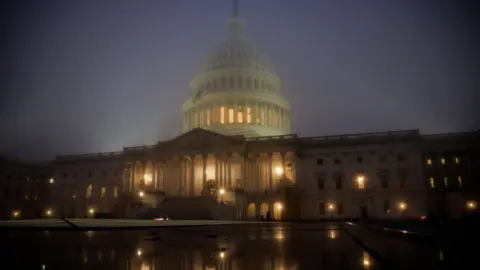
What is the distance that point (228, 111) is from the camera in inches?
3568

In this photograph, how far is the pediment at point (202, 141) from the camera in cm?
6912

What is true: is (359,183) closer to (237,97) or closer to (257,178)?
(257,178)

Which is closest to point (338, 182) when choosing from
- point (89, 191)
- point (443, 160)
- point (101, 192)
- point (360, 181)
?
point (360, 181)

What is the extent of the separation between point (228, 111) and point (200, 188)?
25639 mm

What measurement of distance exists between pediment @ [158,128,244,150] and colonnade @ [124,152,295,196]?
6.62ft

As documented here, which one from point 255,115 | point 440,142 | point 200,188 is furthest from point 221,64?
point 440,142

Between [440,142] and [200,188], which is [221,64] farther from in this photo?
[440,142]

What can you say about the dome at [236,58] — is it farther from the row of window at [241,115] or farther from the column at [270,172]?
the column at [270,172]

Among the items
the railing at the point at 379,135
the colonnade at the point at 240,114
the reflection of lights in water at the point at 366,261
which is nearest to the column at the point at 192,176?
the colonnade at the point at 240,114

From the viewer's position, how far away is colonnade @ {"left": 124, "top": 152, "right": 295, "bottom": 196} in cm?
6894

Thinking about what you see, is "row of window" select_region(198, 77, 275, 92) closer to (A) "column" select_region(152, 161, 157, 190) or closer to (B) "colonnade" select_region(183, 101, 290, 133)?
(B) "colonnade" select_region(183, 101, 290, 133)

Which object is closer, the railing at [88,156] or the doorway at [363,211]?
the doorway at [363,211]

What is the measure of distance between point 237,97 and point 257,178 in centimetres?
2698

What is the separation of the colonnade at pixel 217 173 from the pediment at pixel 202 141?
2017mm
